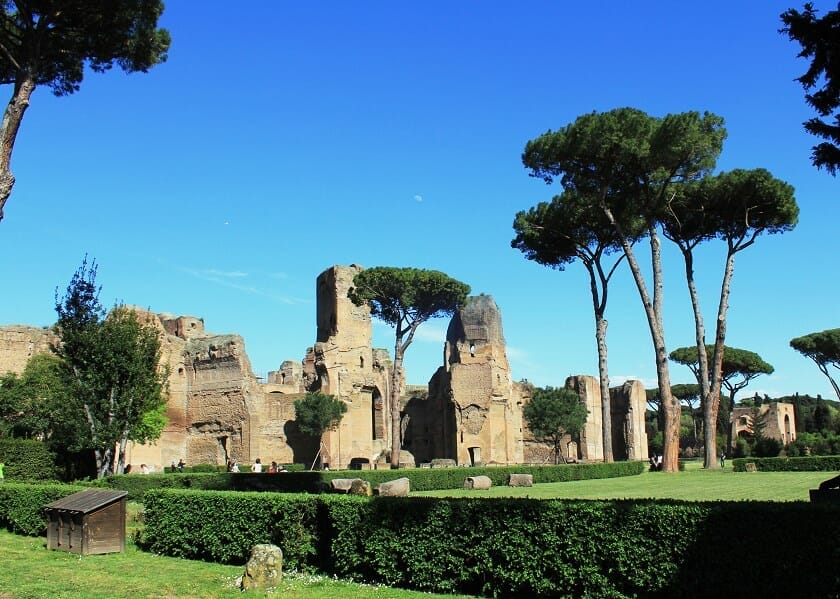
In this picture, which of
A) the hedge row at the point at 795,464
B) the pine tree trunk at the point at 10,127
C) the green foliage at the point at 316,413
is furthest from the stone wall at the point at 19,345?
the hedge row at the point at 795,464

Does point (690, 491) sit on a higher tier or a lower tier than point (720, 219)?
lower

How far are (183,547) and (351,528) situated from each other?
2.96m

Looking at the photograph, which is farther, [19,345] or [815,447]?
[815,447]

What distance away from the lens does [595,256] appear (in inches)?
1164

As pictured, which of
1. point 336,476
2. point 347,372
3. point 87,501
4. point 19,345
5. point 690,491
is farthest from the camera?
point 347,372

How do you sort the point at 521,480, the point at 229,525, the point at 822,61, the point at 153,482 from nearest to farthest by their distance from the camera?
1. the point at 822,61
2. the point at 229,525
3. the point at 153,482
4. the point at 521,480

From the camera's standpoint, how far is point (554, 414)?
3712 centimetres

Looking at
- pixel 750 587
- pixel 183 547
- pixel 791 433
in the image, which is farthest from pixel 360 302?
pixel 791 433

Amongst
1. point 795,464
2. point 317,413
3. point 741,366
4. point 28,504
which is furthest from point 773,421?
point 28,504

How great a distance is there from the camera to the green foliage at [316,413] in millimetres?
34219

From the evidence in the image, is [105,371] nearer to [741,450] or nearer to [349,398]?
[349,398]

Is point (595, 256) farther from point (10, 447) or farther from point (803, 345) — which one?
point (803, 345)

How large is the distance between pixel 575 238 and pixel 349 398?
48.4 feet

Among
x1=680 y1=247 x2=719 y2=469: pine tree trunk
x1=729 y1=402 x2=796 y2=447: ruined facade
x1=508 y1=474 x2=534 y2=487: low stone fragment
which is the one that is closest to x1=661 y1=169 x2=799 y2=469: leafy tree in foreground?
x1=680 y1=247 x2=719 y2=469: pine tree trunk
